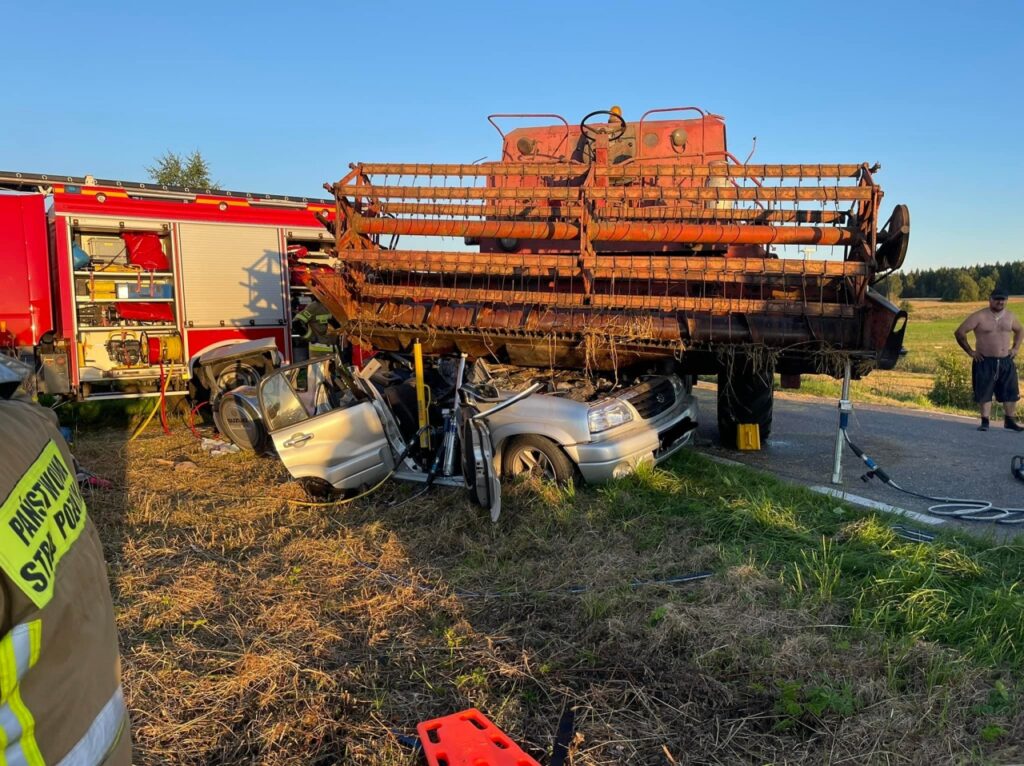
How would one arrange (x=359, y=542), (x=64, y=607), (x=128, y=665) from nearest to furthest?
(x=64, y=607), (x=128, y=665), (x=359, y=542)

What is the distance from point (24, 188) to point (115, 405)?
327 cm

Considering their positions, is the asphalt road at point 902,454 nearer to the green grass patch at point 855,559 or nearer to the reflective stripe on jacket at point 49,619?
the green grass patch at point 855,559

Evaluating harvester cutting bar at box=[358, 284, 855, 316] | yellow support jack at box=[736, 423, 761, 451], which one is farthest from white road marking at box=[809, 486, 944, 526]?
yellow support jack at box=[736, 423, 761, 451]

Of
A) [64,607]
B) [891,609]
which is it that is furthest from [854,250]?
[64,607]

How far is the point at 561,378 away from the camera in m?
6.56

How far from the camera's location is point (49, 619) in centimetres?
113

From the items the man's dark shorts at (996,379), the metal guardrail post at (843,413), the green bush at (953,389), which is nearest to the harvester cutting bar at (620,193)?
the metal guardrail post at (843,413)

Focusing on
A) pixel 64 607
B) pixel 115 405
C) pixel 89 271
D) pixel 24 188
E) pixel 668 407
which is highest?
pixel 24 188

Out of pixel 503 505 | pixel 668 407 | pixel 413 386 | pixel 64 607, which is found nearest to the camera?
pixel 64 607

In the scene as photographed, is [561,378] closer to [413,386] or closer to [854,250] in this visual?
[413,386]

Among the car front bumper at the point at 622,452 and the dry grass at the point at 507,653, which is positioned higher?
the car front bumper at the point at 622,452

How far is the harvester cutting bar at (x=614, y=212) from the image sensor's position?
5.79 metres

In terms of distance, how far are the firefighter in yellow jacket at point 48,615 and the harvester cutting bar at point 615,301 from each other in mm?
4913

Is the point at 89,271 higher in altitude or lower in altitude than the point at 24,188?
lower
